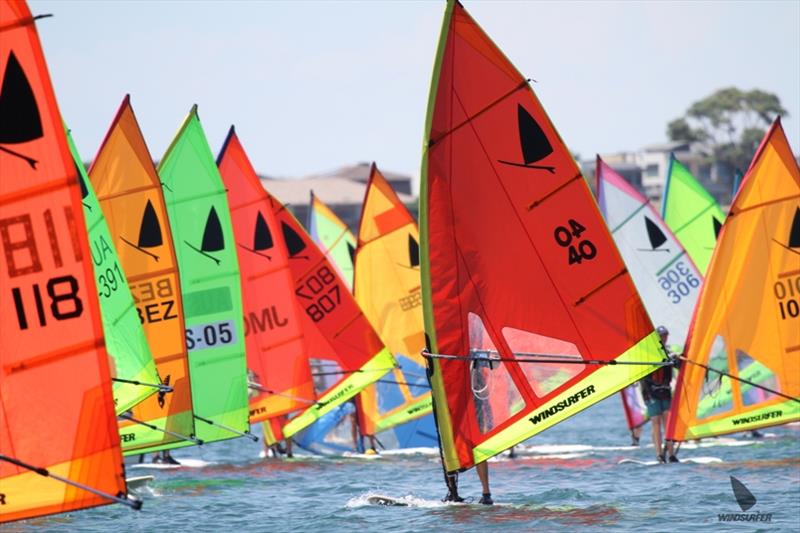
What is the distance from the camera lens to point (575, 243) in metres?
16.5

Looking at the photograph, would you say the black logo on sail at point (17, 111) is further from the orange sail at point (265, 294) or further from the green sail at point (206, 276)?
the orange sail at point (265, 294)

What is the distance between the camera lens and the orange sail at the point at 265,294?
83.9 feet

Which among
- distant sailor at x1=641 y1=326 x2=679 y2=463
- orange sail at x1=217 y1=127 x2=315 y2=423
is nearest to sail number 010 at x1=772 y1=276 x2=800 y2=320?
distant sailor at x1=641 y1=326 x2=679 y2=463

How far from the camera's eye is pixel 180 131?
23.6m

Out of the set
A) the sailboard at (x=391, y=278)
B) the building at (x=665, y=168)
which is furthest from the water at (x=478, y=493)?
Answer: the building at (x=665, y=168)

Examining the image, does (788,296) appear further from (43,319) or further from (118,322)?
(43,319)

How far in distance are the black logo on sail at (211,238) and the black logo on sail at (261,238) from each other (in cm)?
194

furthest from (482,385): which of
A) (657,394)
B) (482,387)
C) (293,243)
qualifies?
(293,243)

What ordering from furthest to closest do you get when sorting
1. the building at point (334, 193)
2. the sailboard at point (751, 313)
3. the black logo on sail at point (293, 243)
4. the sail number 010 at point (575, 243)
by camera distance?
the building at point (334, 193), the black logo on sail at point (293, 243), the sailboard at point (751, 313), the sail number 010 at point (575, 243)

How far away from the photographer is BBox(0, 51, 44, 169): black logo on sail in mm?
11094

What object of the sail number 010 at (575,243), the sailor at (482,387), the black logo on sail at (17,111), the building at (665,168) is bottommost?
the sailor at (482,387)

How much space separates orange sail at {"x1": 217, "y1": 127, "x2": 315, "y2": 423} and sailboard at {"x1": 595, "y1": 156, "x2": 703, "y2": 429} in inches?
279

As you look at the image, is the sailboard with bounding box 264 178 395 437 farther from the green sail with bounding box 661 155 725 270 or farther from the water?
the green sail with bounding box 661 155 725 270

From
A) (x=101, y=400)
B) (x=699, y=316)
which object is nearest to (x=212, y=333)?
(x=699, y=316)
